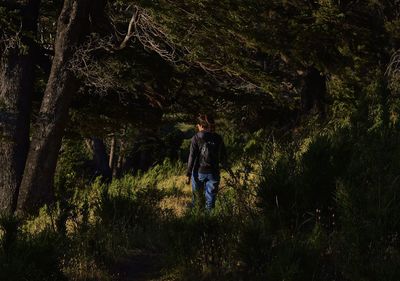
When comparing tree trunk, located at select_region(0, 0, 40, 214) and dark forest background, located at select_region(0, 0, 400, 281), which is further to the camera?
tree trunk, located at select_region(0, 0, 40, 214)

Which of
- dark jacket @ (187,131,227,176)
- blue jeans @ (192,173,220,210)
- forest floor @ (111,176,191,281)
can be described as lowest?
forest floor @ (111,176,191,281)

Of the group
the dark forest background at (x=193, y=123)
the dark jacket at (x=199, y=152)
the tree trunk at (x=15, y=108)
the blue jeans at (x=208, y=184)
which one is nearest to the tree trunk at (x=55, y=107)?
the dark forest background at (x=193, y=123)

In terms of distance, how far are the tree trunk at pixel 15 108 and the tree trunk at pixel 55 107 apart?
1.76 ft

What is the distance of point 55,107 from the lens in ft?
33.3

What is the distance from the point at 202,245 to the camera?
555 cm

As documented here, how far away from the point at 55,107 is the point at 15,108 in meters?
1.01

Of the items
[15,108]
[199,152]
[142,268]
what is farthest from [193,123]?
[142,268]

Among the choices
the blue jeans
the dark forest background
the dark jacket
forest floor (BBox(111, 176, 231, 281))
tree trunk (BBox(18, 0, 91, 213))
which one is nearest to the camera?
the dark forest background

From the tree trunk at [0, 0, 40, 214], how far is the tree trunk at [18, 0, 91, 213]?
A: 1.76ft

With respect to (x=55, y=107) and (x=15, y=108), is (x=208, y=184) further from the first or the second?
(x=15, y=108)

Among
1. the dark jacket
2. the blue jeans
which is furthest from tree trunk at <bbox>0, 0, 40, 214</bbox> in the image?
the blue jeans

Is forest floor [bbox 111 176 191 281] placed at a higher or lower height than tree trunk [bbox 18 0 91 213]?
lower

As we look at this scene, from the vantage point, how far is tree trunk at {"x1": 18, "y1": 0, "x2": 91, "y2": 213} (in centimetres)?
1008

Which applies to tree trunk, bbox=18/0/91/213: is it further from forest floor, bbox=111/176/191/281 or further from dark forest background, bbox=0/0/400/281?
forest floor, bbox=111/176/191/281
